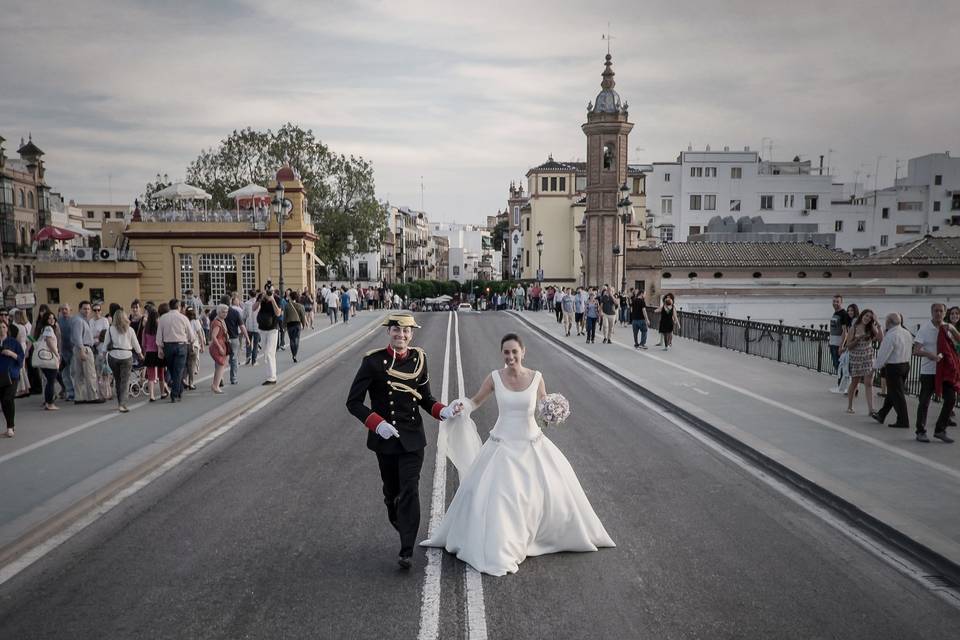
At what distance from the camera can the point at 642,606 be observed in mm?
5281

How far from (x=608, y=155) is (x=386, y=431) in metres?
50.9

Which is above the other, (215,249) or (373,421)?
(215,249)

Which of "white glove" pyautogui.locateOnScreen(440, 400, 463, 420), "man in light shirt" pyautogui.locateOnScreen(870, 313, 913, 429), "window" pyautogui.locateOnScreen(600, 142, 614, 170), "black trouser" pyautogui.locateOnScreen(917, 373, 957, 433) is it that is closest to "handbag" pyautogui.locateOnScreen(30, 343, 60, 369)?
"white glove" pyautogui.locateOnScreen(440, 400, 463, 420)

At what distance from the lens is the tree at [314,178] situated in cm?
4781

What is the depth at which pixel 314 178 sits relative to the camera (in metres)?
48.6

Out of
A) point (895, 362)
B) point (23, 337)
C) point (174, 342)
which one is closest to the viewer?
point (895, 362)

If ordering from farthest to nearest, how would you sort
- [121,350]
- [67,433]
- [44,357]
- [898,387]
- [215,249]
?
[215,249]
[121,350]
[44,357]
[898,387]
[67,433]

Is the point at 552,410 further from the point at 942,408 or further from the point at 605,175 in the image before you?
the point at 605,175

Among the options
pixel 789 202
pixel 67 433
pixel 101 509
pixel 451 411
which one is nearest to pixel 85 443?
pixel 67 433

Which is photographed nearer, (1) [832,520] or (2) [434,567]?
(2) [434,567]

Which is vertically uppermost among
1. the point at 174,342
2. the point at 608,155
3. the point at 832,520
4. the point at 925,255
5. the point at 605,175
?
the point at 608,155

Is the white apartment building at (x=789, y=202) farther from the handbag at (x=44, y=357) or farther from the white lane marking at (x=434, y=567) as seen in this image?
the white lane marking at (x=434, y=567)

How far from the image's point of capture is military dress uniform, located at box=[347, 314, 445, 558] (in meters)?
5.87

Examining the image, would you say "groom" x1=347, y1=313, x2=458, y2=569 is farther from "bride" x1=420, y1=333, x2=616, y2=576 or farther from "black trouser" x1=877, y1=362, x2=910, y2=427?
"black trouser" x1=877, y1=362, x2=910, y2=427
